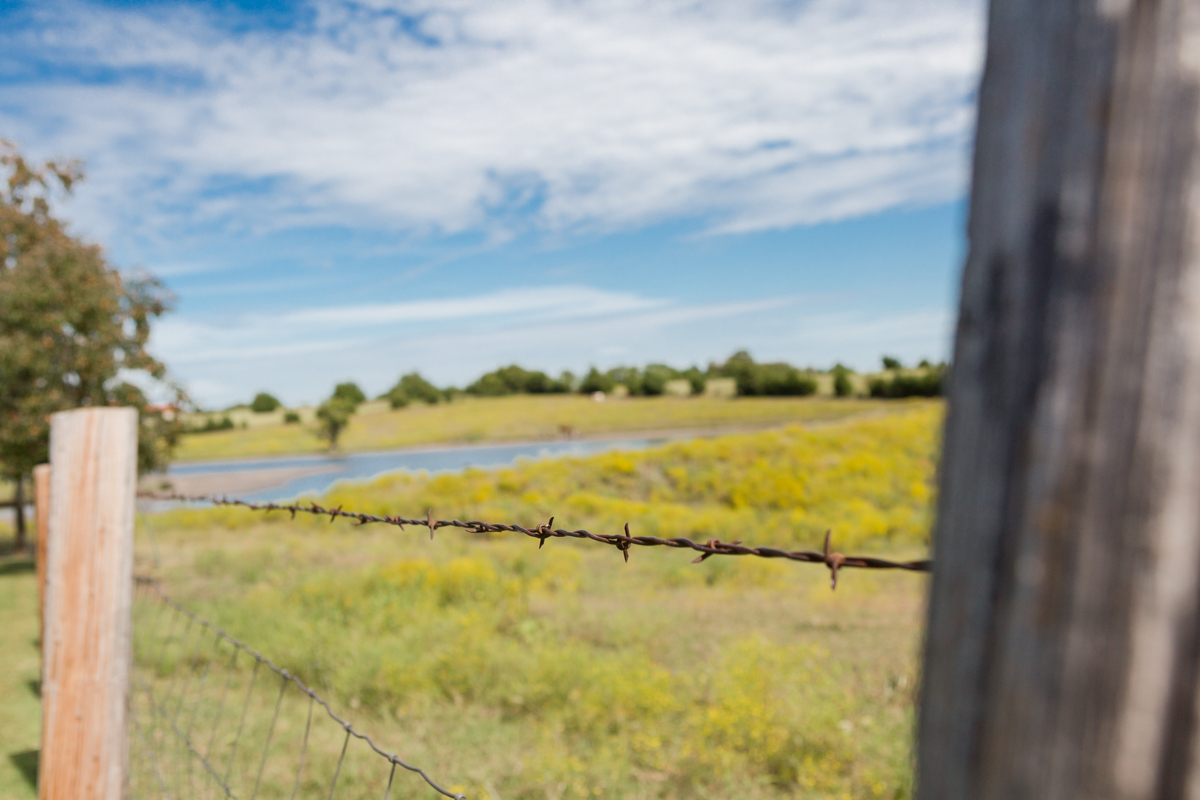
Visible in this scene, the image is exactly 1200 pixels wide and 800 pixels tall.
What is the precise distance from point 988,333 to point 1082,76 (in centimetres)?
14

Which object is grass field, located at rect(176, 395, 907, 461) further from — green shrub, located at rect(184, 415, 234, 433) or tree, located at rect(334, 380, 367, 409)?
tree, located at rect(334, 380, 367, 409)

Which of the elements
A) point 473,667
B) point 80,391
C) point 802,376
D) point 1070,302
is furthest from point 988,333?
point 802,376

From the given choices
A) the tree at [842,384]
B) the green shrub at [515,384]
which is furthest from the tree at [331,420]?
→ the tree at [842,384]

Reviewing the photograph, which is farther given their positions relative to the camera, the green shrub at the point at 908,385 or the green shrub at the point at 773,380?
the green shrub at the point at 773,380

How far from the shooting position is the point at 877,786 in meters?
3.70

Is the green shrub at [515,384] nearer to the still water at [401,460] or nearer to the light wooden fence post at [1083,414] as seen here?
the still water at [401,460]

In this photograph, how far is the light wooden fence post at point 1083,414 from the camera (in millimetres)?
373

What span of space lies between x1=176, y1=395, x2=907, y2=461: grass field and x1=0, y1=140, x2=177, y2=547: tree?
3783 cm

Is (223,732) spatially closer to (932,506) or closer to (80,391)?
(932,506)

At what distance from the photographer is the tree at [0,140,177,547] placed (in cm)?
1043

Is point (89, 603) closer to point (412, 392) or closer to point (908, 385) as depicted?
point (908, 385)

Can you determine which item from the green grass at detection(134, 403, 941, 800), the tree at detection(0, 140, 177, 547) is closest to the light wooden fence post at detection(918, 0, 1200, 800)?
the green grass at detection(134, 403, 941, 800)

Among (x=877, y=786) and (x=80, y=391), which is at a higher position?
(x=80, y=391)

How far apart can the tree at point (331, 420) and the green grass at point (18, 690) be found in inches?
1546
